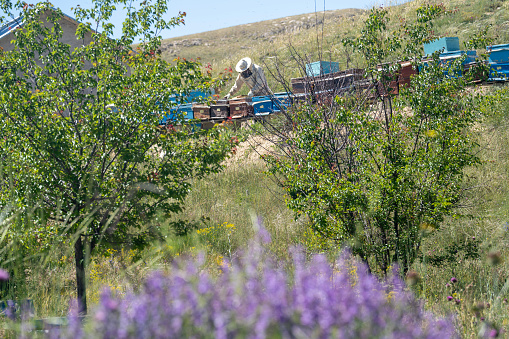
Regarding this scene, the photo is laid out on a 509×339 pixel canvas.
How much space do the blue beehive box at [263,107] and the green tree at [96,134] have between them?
793 centimetres

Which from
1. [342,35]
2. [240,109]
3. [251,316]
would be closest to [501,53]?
[240,109]

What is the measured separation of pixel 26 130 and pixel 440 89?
464 cm

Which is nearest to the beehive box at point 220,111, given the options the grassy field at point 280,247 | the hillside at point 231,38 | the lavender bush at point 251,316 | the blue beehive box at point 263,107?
the blue beehive box at point 263,107

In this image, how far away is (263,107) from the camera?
13.6 metres

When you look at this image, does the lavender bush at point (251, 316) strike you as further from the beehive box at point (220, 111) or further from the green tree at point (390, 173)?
the beehive box at point (220, 111)

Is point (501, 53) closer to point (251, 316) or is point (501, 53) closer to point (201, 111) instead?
point (201, 111)

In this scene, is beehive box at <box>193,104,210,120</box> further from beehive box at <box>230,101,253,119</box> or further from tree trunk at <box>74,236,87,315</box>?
tree trunk at <box>74,236,87,315</box>

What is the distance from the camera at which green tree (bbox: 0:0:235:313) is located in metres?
4.78

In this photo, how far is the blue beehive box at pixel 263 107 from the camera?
13.4 meters

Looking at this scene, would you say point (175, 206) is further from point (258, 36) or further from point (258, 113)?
point (258, 36)

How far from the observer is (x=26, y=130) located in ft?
15.9

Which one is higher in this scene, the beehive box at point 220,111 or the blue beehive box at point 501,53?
the blue beehive box at point 501,53

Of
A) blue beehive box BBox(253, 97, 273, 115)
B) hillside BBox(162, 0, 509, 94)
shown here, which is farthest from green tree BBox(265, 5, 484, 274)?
blue beehive box BBox(253, 97, 273, 115)

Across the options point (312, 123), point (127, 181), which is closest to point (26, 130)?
point (127, 181)
